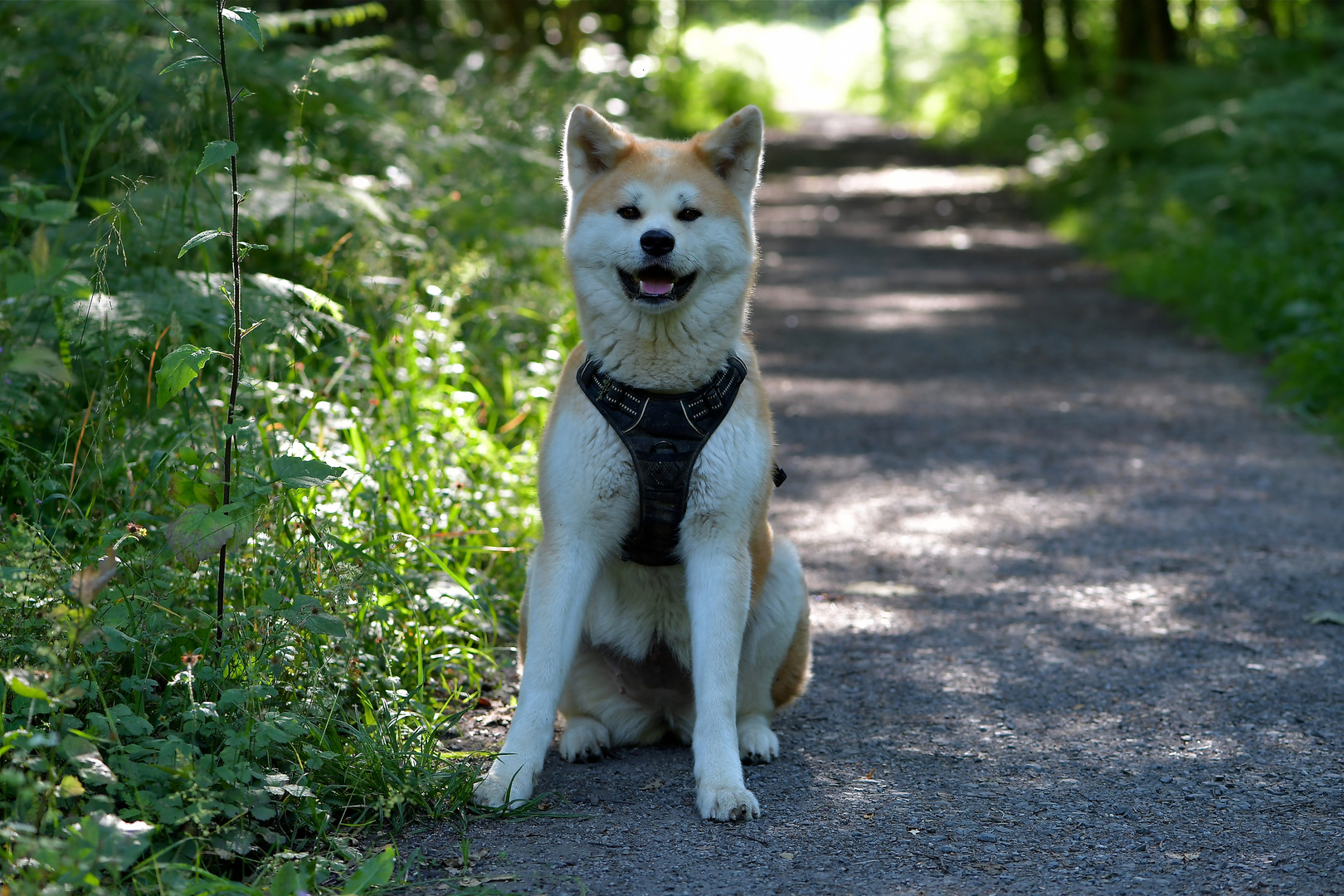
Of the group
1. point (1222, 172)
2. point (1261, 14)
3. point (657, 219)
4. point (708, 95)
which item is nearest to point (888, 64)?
point (708, 95)

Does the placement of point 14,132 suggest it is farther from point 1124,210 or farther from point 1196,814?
point 1124,210

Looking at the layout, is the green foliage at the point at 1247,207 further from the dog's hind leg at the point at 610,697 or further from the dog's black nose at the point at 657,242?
the dog's black nose at the point at 657,242

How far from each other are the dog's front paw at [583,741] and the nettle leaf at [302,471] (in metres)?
1.07

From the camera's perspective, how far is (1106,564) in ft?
16.7

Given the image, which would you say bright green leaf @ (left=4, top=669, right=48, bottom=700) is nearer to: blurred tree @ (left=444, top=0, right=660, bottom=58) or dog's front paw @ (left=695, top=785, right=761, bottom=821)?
dog's front paw @ (left=695, top=785, right=761, bottom=821)

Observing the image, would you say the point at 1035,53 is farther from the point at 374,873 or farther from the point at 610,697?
the point at 374,873

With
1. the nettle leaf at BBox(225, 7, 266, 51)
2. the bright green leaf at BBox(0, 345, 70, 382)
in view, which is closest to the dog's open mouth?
the nettle leaf at BBox(225, 7, 266, 51)

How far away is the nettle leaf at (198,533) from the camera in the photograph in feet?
9.27

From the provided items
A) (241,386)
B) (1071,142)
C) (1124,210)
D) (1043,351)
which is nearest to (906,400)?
(1043,351)

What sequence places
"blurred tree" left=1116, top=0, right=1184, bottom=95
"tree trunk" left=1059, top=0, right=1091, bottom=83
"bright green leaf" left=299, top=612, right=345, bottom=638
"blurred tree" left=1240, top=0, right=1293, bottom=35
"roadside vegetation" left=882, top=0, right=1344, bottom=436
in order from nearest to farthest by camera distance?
"bright green leaf" left=299, top=612, right=345, bottom=638 < "roadside vegetation" left=882, top=0, right=1344, bottom=436 < "blurred tree" left=1240, top=0, right=1293, bottom=35 < "blurred tree" left=1116, top=0, right=1184, bottom=95 < "tree trunk" left=1059, top=0, right=1091, bottom=83

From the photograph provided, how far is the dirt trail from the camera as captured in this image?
2852mm

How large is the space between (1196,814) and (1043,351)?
20.8 feet

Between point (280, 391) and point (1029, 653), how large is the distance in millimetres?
2805

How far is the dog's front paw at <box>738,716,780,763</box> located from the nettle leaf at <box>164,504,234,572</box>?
4.92ft
